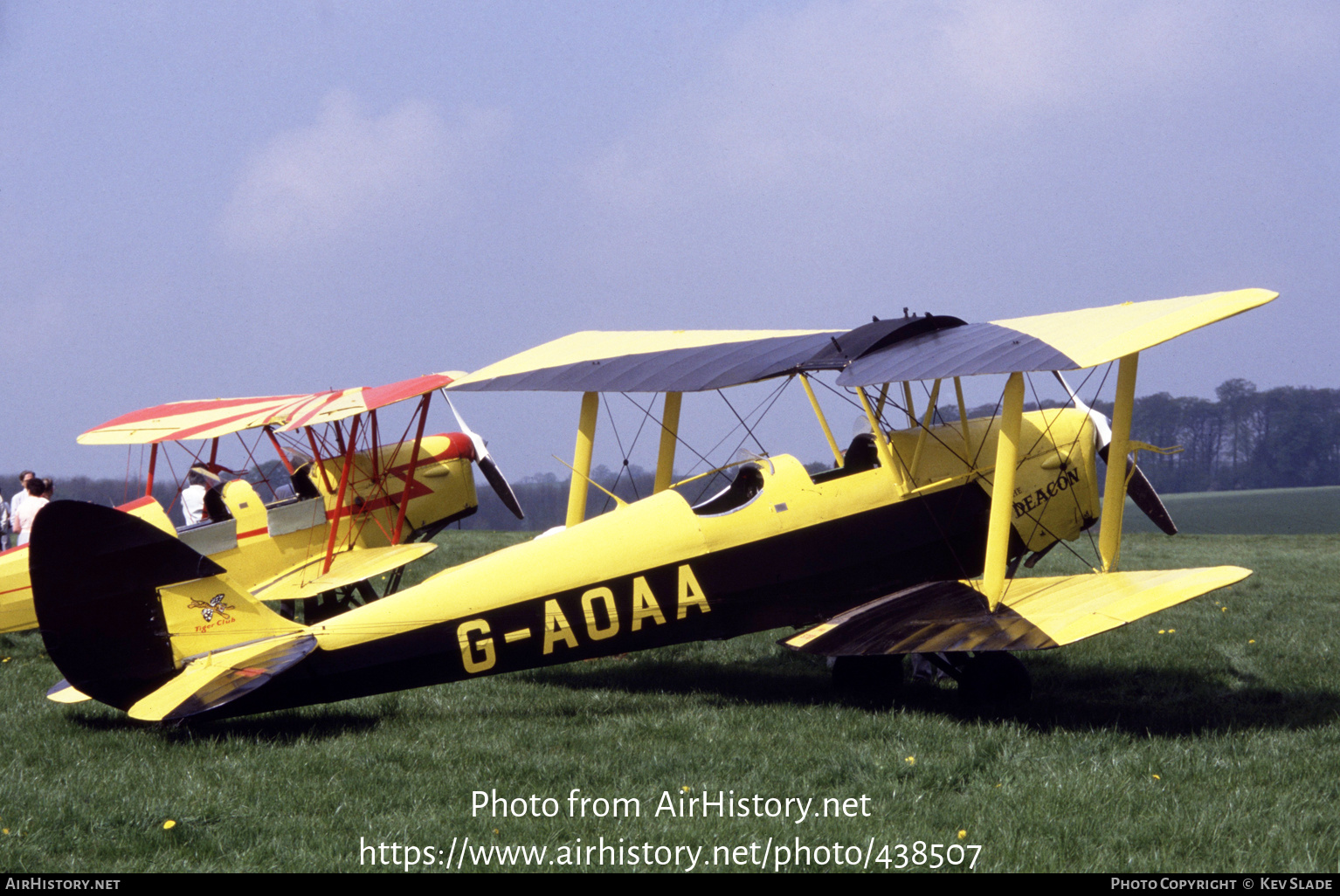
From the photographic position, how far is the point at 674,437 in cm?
810

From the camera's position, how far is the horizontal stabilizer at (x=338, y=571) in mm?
9000

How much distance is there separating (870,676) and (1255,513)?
37.8m

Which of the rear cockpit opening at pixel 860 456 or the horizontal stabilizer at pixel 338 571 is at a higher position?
the rear cockpit opening at pixel 860 456

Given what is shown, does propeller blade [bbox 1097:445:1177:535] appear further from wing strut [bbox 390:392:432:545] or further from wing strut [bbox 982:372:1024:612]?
wing strut [bbox 390:392:432:545]

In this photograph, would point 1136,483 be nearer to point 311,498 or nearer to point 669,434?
point 669,434

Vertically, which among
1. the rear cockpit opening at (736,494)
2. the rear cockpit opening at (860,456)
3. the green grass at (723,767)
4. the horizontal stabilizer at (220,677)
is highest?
the rear cockpit opening at (860,456)

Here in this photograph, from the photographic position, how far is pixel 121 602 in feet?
17.4

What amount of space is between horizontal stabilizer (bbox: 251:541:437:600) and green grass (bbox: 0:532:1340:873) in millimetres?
1936

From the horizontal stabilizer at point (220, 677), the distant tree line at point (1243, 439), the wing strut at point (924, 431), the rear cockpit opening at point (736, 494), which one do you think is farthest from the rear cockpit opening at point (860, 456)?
the distant tree line at point (1243, 439)

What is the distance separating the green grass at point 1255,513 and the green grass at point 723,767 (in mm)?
23040

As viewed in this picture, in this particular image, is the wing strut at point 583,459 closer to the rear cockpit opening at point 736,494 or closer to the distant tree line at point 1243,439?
the rear cockpit opening at point 736,494

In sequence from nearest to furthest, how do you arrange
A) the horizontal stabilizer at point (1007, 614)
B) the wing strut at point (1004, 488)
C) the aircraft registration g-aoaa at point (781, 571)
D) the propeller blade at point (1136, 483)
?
the aircraft registration g-aoaa at point (781, 571) → the horizontal stabilizer at point (1007, 614) → the wing strut at point (1004, 488) → the propeller blade at point (1136, 483)

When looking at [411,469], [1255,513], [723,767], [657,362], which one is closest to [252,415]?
[411,469]
